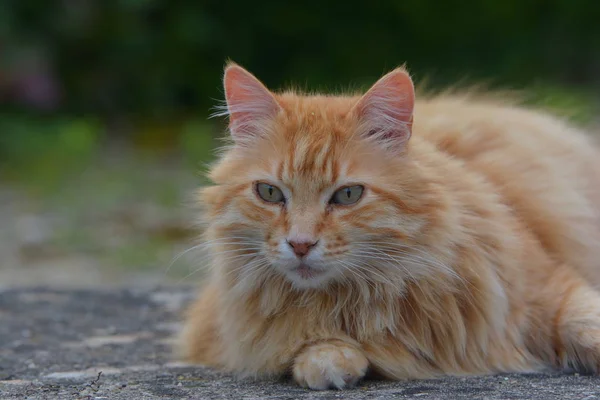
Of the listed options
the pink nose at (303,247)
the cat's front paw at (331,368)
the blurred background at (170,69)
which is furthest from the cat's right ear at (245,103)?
the blurred background at (170,69)

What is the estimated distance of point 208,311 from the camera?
11.8ft

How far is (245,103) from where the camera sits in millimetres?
3184

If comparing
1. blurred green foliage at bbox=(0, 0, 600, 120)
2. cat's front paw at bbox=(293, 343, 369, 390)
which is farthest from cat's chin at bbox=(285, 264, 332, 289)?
blurred green foliage at bbox=(0, 0, 600, 120)

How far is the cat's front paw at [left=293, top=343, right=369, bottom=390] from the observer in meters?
2.88

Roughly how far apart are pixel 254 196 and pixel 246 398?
0.63m

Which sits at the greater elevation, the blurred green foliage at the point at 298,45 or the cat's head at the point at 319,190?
the blurred green foliage at the point at 298,45

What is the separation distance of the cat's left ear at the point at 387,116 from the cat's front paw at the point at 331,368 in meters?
0.67

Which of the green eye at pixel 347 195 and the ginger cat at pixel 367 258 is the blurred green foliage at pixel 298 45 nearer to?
the ginger cat at pixel 367 258

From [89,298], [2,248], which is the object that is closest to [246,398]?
[89,298]

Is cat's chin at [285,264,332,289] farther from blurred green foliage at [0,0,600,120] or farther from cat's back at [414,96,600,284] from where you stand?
blurred green foliage at [0,0,600,120]

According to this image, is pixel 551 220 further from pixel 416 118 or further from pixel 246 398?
pixel 246 398

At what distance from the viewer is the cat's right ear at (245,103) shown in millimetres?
3123

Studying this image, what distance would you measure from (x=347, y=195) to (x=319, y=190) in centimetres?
9

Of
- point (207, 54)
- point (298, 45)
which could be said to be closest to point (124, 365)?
point (207, 54)
